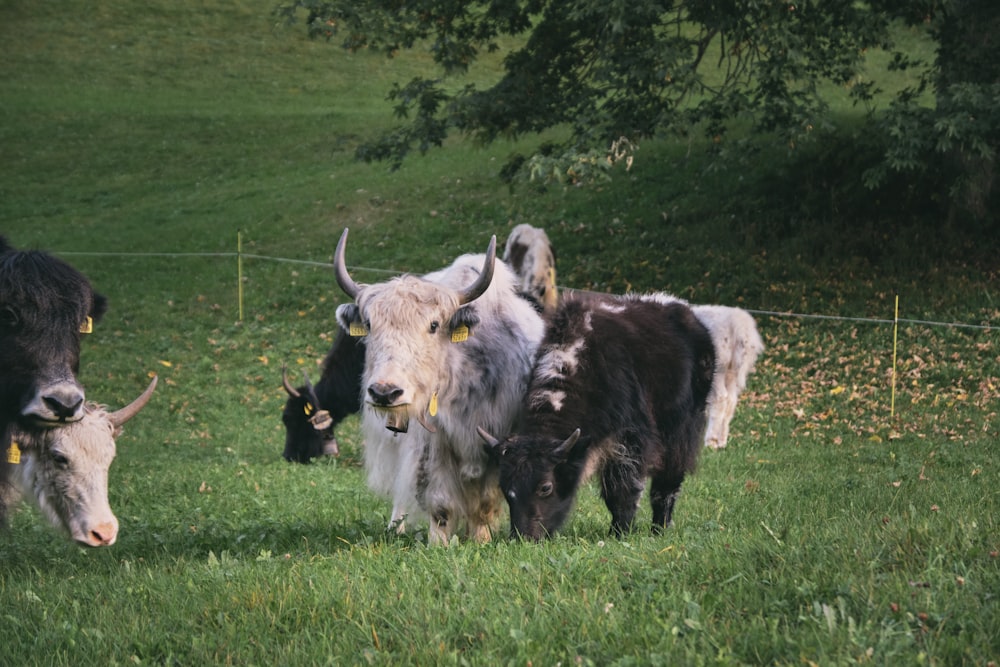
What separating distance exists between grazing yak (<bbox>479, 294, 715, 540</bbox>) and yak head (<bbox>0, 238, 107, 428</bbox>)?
2682mm

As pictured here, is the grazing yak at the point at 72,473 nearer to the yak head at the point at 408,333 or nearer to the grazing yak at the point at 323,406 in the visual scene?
the yak head at the point at 408,333

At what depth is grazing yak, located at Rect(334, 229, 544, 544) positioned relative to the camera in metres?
7.07

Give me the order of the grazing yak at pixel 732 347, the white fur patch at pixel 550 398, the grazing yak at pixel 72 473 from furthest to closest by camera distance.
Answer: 1. the grazing yak at pixel 732 347
2. the grazing yak at pixel 72 473
3. the white fur patch at pixel 550 398

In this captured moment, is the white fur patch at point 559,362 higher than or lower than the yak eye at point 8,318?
higher

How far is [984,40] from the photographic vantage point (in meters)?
17.2

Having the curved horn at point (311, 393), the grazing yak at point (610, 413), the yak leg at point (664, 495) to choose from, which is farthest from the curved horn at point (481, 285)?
the curved horn at point (311, 393)

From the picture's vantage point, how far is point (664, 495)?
8117mm

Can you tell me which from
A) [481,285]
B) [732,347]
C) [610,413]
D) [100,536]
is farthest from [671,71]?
[100,536]

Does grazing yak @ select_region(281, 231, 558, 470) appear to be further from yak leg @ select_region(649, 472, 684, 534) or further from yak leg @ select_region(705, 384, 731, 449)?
yak leg @ select_region(649, 472, 684, 534)

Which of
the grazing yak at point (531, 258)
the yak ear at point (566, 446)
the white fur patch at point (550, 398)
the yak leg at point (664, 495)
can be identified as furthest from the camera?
the grazing yak at point (531, 258)

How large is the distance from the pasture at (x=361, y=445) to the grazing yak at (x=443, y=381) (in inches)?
15.1

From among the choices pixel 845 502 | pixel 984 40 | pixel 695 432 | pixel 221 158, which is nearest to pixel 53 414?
pixel 695 432

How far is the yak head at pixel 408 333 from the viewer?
22.5 feet

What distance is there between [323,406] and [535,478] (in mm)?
7467
